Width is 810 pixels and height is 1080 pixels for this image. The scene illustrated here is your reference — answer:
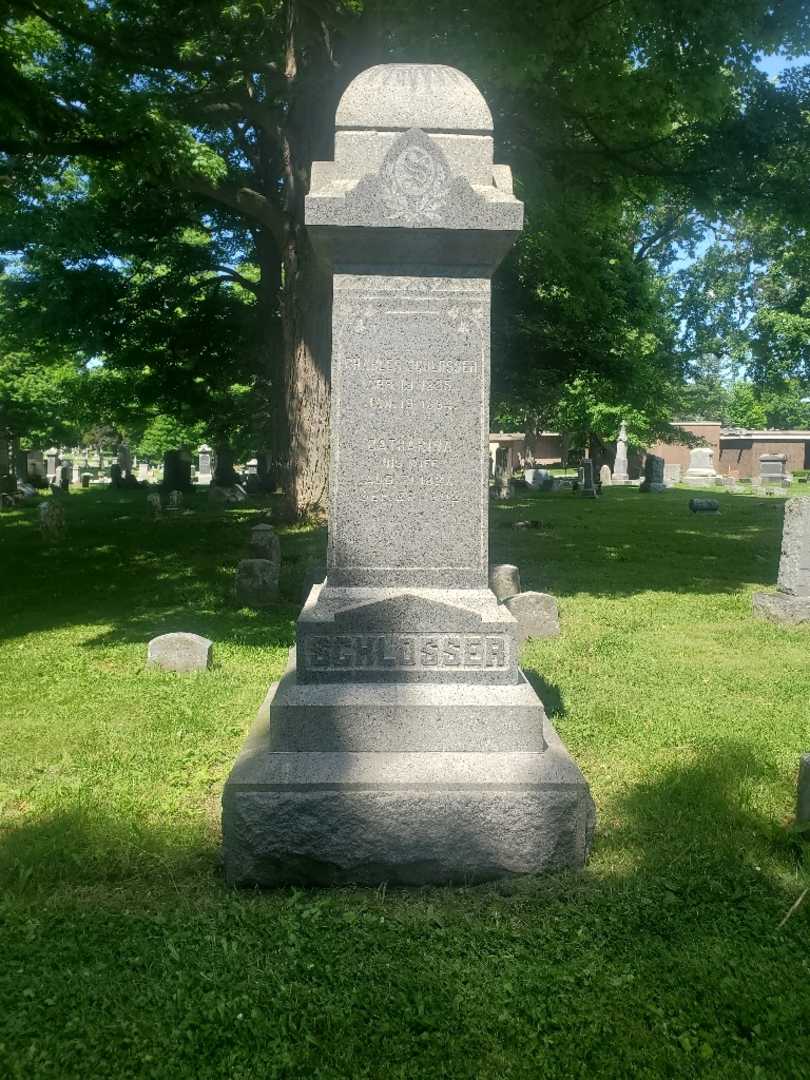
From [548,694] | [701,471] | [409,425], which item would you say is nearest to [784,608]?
[548,694]

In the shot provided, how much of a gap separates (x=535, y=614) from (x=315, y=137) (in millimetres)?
10843

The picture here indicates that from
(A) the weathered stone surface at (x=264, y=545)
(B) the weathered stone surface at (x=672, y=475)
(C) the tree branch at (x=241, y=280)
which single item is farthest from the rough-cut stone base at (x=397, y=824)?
(B) the weathered stone surface at (x=672, y=475)

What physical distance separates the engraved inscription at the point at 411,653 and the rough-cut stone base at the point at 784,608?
661 centimetres

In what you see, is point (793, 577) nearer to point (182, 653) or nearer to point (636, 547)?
point (636, 547)

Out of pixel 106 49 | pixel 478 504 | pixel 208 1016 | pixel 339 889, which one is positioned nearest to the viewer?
pixel 208 1016

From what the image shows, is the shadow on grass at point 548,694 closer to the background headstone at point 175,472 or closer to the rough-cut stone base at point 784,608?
the rough-cut stone base at point 784,608

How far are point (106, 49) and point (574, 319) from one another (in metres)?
11.1

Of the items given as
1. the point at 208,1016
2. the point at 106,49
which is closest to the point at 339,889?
the point at 208,1016

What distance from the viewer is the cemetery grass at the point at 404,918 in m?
2.91

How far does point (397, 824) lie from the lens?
3.92 metres

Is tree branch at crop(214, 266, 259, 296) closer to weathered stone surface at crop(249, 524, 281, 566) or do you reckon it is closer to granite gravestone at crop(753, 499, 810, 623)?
weathered stone surface at crop(249, 524, 281, 566)

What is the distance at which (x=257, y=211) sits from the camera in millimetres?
16547

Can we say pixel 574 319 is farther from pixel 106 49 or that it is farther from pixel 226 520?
pixel 106 49

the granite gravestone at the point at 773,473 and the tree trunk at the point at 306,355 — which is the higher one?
the tree trunk at the point at 306,355
